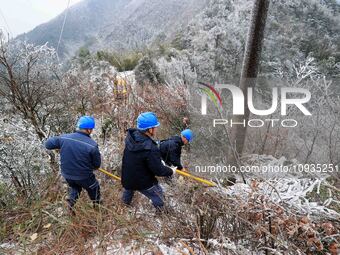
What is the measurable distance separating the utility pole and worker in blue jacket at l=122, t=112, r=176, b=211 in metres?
1.20

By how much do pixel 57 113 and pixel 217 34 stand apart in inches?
360

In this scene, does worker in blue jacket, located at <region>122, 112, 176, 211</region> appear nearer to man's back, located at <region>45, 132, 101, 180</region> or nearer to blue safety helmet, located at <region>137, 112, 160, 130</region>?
blue safety helmet, located at <region>137, 112, 160, 130</region>

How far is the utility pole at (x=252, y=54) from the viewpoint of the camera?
396 centimetres

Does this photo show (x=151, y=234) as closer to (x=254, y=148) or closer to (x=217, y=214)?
(x=217, y=214)

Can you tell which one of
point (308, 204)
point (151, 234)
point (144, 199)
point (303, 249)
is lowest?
point (144, 199)

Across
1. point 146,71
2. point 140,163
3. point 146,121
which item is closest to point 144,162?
point 140,163

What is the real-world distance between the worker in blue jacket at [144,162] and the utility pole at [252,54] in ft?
3.94

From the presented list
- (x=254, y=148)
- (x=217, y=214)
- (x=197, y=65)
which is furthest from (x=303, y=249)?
(x=197, y=65)

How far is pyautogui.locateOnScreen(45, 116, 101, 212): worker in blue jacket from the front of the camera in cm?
358

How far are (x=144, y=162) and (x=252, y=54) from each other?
2.11 metres

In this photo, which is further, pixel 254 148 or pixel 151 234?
pixel 254 148

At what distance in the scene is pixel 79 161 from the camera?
11.7 ft

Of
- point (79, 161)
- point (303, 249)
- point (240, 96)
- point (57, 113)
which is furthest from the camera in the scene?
point (57, 113)

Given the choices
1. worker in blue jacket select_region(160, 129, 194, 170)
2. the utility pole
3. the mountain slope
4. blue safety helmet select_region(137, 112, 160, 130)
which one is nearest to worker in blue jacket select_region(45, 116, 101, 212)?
blue safety helmet select_region(137, 112, 160, 130)
